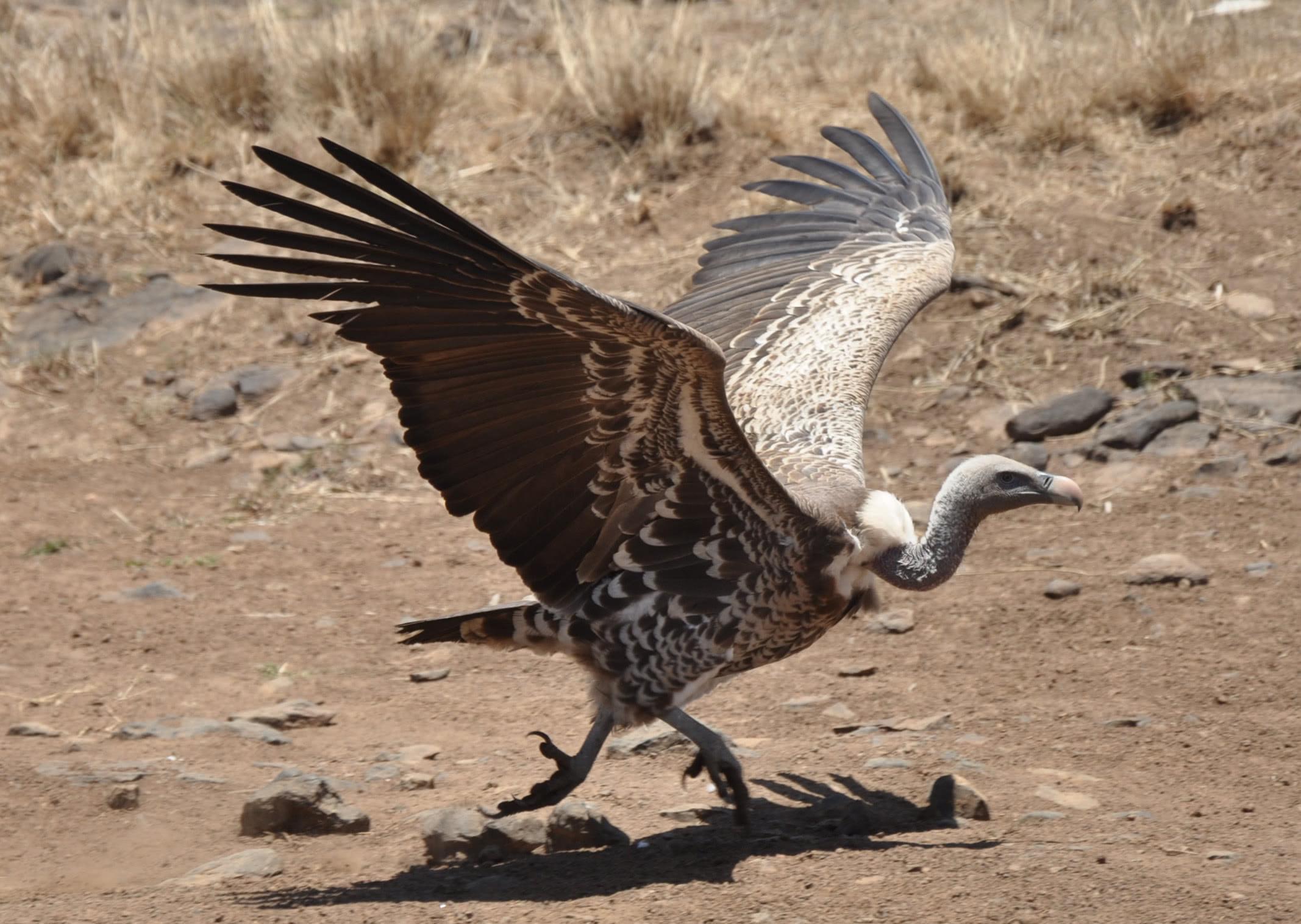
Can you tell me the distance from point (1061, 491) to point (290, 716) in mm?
2925

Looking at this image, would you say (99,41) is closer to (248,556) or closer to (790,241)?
(248,556)

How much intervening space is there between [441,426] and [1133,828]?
7.58ft

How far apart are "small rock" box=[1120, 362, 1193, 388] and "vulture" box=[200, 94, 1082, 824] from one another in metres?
3.11


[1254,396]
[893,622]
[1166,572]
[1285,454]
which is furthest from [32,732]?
[1254,396]

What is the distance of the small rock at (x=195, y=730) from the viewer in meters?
5.59

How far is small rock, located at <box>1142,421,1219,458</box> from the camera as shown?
7770 millimetres

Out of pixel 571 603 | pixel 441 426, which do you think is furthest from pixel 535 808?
pixel 441 426

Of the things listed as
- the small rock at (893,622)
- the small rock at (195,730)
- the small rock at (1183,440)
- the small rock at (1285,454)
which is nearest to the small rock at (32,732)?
the small rock at (195,730)

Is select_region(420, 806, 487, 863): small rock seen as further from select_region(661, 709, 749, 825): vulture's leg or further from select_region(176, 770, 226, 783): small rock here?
select_region(176, 770, 226, 783): small rock

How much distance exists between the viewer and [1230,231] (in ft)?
30.6

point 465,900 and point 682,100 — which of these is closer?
point 465,900

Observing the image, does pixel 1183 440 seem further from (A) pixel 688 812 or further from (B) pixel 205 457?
(B) pixel 205 457

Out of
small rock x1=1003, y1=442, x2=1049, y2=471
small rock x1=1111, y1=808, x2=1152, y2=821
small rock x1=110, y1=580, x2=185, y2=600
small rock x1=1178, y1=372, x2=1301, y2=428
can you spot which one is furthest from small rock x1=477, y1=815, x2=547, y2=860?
small rock x1=1178, y1=372, x2=1301, y2=428

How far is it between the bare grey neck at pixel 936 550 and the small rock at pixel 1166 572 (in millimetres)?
2008
